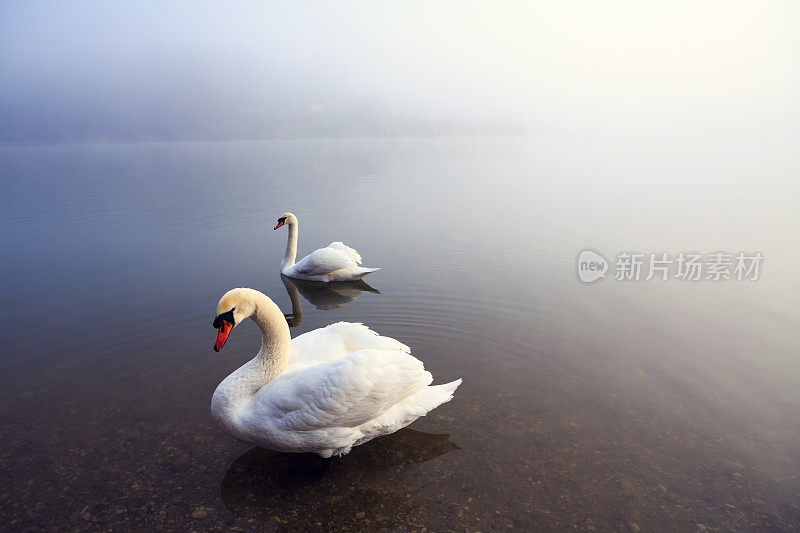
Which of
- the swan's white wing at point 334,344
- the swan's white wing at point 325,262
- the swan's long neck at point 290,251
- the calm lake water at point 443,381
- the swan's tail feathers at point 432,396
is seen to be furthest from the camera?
the swan's long neck at point 290,251

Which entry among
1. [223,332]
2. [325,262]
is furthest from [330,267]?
[223,332]

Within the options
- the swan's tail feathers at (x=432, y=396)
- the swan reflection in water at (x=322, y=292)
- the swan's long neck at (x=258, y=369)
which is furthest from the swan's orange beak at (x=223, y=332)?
the swan reflection in water at (x=322, y=292)

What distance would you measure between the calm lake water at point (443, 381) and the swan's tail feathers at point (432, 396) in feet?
2.48

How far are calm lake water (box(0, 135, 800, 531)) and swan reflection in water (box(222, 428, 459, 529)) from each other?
0.08ft

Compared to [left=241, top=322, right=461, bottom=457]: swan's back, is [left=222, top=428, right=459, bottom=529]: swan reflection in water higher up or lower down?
lower down

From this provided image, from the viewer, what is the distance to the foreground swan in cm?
537

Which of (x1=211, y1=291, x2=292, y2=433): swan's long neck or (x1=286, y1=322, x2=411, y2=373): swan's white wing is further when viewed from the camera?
(x1=286, y1=322, x2=411, y2=373): swan's white wing

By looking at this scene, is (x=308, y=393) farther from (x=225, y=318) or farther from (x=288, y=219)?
(x=288, y=219)

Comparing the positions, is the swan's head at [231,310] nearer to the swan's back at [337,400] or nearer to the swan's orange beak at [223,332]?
the swan's orange beak at [223,332]

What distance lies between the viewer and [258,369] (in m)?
5.77

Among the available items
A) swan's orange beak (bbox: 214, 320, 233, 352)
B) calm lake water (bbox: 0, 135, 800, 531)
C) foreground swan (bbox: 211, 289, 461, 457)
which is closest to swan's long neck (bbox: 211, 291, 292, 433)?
foreground swan (bbox: 211, 289, 461, 457)

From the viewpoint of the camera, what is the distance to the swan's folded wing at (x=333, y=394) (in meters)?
5.35

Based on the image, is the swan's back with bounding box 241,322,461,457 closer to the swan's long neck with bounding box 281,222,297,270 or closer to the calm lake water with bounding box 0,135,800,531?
the calm lake water with bounding box 0,135,800,531

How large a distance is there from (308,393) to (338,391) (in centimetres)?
34
